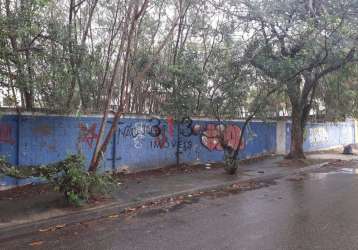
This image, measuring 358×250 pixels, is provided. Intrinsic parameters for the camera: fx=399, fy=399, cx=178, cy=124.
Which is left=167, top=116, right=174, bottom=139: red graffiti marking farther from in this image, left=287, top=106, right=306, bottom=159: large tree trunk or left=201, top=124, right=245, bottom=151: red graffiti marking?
left=287, top=106, right=306, bottom=159: large tree trunk

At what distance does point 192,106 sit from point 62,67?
6458mm

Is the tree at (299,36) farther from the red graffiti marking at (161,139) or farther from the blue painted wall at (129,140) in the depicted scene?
the red graffiti marking at (161,139)

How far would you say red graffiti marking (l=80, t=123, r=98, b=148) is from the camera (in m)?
11.6

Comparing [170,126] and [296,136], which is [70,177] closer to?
[170,126]

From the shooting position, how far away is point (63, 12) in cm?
1261

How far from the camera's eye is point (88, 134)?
464 inches

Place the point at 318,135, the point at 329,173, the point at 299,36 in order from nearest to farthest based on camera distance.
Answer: the point at 299,36 → the point at 329,173 → the point at 318,135

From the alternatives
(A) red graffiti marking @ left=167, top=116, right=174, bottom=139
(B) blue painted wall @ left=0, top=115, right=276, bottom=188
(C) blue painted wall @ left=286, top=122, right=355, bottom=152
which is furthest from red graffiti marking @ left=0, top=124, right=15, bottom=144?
(C) blue painted wall @ left=286, top=122, right=355, bottom=152

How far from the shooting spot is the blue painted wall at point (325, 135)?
24.9 m

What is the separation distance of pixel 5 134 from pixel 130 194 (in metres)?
3.37

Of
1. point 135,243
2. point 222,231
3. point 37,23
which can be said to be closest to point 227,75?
point 37,23

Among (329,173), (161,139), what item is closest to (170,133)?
(161,139)

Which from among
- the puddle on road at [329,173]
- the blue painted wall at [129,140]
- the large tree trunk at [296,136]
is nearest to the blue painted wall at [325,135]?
the large tree trunk at [296,136]

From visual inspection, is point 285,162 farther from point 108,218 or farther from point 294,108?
point 108,218
